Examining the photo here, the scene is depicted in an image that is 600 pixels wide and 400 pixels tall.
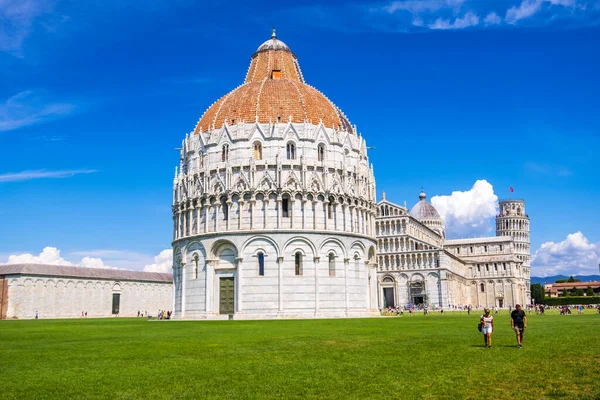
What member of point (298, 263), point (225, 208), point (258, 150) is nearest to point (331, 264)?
point (298, 263)

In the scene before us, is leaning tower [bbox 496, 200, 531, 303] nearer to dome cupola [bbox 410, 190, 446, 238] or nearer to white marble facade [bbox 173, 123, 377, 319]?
dome cupola [bbox 410, 190, 446, 238]

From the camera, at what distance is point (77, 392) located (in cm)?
1285

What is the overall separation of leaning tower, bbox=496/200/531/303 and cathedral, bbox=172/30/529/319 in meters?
114

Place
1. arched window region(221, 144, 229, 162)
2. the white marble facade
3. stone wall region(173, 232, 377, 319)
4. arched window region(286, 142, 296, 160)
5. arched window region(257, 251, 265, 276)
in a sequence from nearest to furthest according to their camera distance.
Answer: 1. stone wall region(173, 232, 377, 319)
2. the white marble facade
3. arched window region(257, 251, 265, 276)
4. arched window region(286, 142, 296, 160)
5. arched window region(221, 144, 229, 162)

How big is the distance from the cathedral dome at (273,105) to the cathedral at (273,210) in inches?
5.8

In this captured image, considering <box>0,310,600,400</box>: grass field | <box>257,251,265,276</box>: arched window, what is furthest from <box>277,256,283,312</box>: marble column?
<box>0,310,600,400</box>: grass field

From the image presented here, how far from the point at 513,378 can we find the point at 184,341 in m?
14.9

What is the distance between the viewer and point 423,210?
15188 cm

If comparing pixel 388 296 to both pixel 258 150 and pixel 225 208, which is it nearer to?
pixel 258 150

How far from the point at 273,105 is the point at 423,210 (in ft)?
323

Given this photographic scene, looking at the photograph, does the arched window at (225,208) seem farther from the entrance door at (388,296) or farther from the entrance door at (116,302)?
the entrance door at (388,296)

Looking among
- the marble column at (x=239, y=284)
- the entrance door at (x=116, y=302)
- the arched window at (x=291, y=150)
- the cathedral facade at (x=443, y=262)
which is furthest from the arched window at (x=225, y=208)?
the cathedral facade at (x=443, y=262)

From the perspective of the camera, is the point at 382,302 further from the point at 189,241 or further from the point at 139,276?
the point at 189,241

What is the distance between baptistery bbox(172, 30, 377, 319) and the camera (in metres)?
54.8
